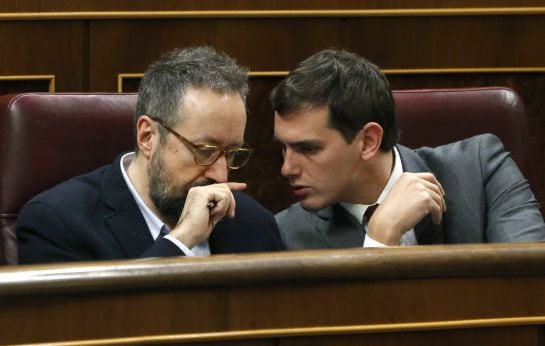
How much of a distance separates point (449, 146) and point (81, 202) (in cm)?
42

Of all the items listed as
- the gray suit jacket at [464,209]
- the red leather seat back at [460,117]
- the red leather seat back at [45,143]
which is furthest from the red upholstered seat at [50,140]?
the red leather seat back at [460,117]

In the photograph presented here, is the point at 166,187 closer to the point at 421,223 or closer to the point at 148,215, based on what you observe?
the point at 148,215

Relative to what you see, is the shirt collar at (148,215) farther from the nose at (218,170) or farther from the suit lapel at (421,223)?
the suit lapel at (421,223)

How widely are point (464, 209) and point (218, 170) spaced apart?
286 millimetres

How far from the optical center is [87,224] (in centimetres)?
108

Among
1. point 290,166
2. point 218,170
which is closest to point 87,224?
point 218,170

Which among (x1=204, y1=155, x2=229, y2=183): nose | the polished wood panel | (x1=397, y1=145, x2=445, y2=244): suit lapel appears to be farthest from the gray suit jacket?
the polished wood panel

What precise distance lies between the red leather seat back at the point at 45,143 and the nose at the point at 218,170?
0.11 m

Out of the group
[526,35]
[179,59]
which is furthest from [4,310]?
[526,35]

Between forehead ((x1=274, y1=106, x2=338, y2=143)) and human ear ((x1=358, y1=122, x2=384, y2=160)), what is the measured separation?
0.12ft

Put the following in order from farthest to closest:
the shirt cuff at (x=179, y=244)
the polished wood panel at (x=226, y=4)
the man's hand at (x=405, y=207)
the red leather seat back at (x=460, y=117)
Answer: the polished wood panel at (x=226, y=4) < the red leather seat back at (x=460, y=117) < the man's hand at (x=405, y=207) < the shirt cuff at (x=179, y=244)

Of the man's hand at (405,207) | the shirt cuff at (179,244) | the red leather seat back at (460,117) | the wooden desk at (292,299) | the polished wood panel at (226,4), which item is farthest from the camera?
the polished wood panel at (226,4)

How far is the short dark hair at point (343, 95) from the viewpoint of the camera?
1.22 meters

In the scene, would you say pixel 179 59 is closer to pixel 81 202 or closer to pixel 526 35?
pixel 81 202
